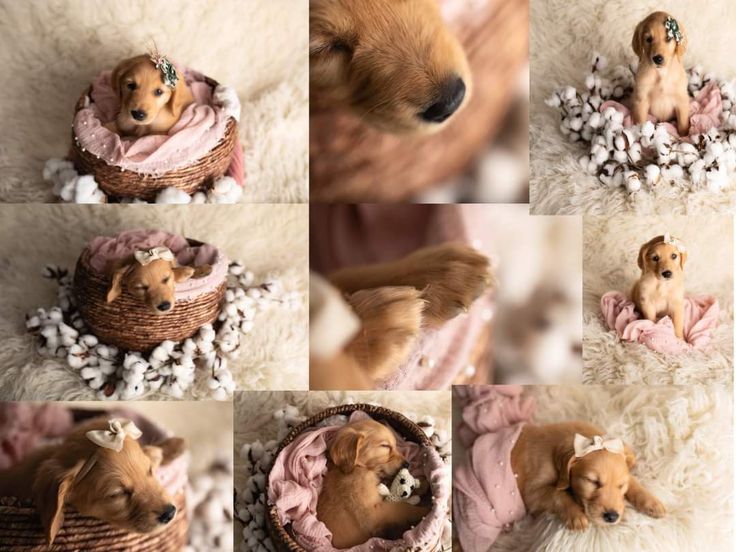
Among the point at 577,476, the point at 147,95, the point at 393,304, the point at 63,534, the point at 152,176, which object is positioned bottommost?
the point at 63,534

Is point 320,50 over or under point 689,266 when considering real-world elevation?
over

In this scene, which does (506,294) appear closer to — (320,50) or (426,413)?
(426,413)

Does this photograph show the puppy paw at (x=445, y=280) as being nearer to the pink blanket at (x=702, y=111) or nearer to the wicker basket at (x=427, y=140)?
the wicker basket at (x=427, y=140)

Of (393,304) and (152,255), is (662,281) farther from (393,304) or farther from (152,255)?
(152,255)

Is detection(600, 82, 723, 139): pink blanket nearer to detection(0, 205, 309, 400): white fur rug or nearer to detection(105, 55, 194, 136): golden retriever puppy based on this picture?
detection(0, 205, 309, 400): white fur rug

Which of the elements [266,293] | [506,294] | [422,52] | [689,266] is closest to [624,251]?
[689,266]

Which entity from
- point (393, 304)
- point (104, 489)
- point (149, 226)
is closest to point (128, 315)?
point (149, 226)
